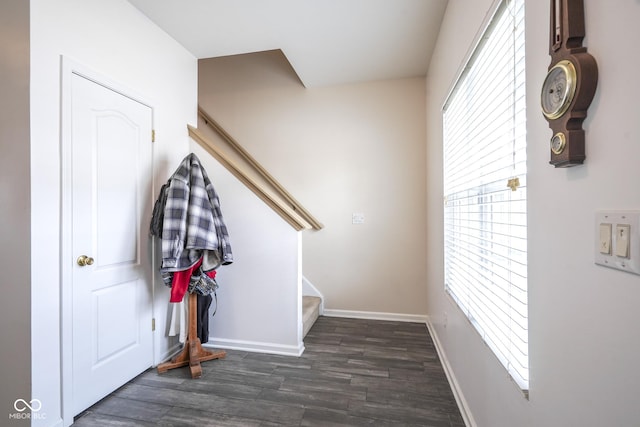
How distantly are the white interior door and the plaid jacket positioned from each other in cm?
24

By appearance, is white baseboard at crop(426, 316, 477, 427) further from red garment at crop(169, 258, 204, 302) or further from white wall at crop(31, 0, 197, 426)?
white wall at crop(31, 0, 197, 426)

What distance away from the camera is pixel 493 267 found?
48.7 inches

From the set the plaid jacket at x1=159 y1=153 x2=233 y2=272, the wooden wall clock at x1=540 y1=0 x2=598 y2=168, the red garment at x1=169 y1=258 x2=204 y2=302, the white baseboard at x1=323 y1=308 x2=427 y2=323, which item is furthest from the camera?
the white baseboard at x1=323 y1=308 x2=427 y2=323

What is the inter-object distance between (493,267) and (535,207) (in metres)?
0.45

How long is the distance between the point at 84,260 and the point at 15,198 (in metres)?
0.44

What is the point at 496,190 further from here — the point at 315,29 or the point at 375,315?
the point at 375,315

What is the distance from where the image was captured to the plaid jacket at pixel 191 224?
1.87 m

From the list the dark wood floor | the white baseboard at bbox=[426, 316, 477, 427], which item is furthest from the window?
the dark wood floor

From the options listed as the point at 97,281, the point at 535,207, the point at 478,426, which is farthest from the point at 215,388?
the point at 535,207

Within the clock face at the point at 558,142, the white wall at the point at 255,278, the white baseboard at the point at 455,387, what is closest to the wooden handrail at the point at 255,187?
the white wall at the point at 255,278

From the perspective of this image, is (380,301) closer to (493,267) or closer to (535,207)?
(493,267)

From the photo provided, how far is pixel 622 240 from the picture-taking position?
1.79 ft

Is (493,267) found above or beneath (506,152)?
beneath

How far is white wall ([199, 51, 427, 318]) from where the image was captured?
121 inches
